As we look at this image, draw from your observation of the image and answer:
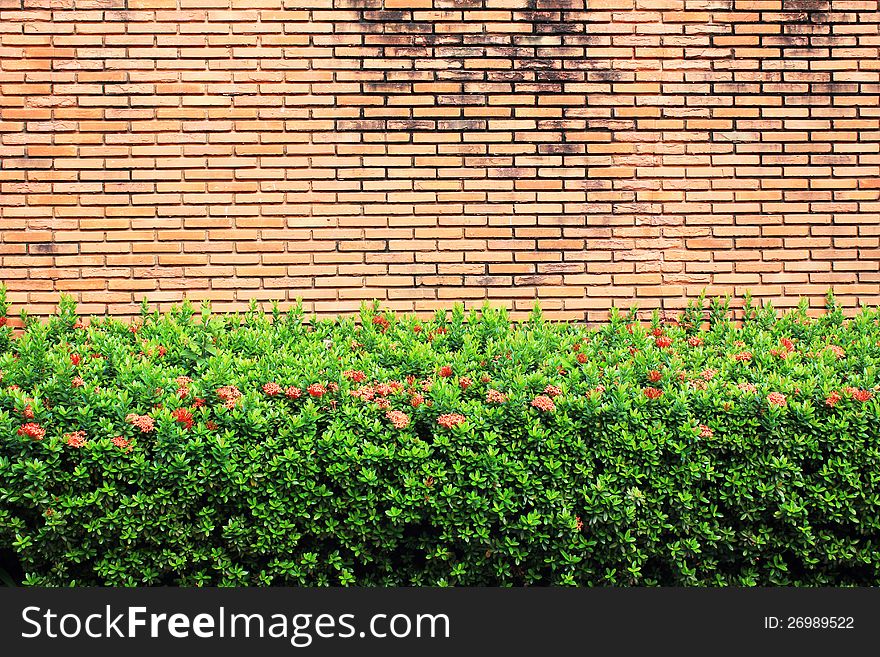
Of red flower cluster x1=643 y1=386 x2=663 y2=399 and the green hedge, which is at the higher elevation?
red flower cluster x1=643 y1=386 x2=663 y2=399

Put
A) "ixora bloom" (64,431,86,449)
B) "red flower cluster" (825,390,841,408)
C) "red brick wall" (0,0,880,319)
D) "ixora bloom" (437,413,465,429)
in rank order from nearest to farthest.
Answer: "ixora bloom" (64,431,86,449) < "ixora bloom" (437,413,465,429) < "red flower cluster" (825,390,841,408) < "red brick wall" (0,0,880,319)

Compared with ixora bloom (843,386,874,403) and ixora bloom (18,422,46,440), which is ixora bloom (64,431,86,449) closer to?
ixora bloom (18,422,46,440)

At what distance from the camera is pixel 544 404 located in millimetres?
3273

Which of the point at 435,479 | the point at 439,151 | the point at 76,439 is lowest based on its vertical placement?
the point at 435,479

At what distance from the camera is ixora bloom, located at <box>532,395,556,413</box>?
10.7ft

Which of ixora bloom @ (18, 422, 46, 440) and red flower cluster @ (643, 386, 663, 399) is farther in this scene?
red flower cluster @ (643, 386, 663, 399)

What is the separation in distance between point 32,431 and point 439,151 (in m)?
2.96

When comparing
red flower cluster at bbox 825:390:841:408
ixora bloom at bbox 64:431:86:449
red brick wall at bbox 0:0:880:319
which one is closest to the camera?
ixora bloom at bbox 64:431:86:449

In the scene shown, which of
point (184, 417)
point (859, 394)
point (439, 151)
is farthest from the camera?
point (439, 151)

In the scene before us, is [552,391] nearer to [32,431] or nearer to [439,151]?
[32,431]

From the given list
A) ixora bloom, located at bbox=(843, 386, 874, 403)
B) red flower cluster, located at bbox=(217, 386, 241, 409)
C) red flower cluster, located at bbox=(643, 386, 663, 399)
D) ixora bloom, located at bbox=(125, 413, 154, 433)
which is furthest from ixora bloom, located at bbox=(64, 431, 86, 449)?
ixora bloom, located at bbox=(843, 386, 874, 403)

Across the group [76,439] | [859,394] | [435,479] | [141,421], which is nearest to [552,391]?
[435,479]

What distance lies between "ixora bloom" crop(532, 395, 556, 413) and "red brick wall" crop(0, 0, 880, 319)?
1868mm

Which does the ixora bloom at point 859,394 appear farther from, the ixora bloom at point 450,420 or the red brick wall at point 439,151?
the red brick wall at point 439,151
